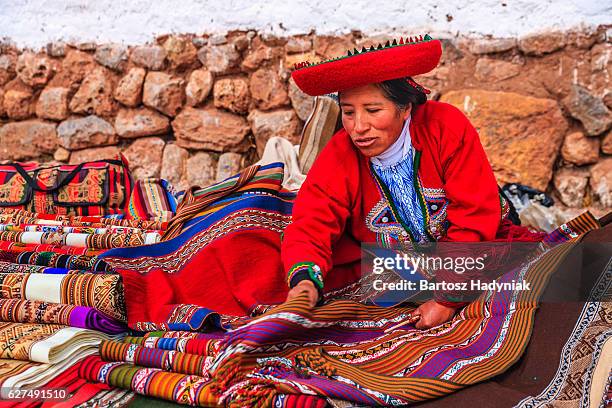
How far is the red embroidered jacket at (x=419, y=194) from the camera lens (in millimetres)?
1968

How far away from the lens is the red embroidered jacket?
1.97 m

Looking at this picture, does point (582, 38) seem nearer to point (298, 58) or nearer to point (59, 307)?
point (298, 58)

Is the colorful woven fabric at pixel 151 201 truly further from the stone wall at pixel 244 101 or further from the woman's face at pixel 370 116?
the woman's face at pixel 370 116

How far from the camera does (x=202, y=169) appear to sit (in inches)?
160

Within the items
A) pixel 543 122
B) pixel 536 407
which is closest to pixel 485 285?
pixel 536 407

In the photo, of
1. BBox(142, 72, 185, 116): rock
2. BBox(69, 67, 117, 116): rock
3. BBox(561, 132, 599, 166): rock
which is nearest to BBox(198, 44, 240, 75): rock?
BBox(142, 72, 185, 116): rock

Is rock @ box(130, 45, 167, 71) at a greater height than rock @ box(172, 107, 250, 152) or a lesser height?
greater

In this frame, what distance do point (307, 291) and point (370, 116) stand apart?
60cm

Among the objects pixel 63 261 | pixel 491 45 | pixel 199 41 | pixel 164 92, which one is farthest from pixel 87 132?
pixel 491 45

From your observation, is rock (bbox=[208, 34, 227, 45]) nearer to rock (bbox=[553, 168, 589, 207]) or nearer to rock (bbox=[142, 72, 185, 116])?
rock (bbox=[142, 72, 185, 116])

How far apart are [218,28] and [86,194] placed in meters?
1.46

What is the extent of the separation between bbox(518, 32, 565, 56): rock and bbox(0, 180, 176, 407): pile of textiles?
87.7 inches

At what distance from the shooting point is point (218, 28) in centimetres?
392

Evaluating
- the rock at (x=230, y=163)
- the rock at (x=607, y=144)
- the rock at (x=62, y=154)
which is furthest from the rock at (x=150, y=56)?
the rock at (x=607, y=144)
